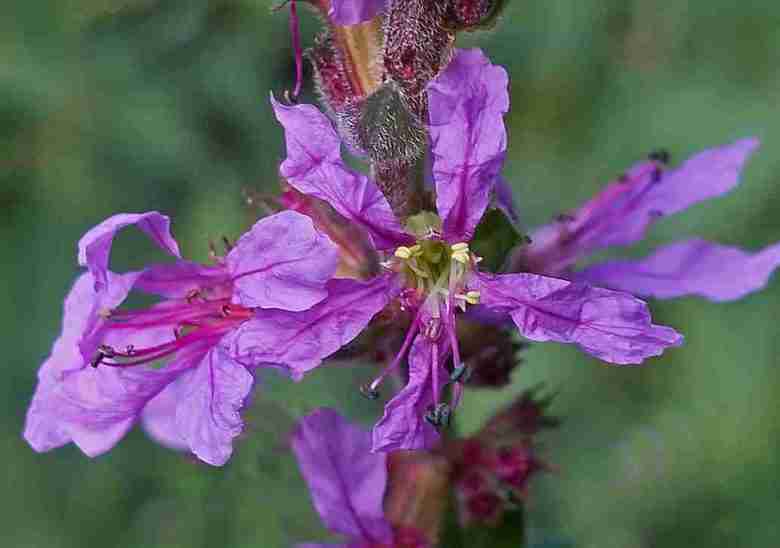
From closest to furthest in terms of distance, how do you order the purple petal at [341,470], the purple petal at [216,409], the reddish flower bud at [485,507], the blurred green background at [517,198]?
the purple petal at [216,409], the purple petal at [341,470], the reddish flower bud at [485,507], the blurred green background at [517,198]

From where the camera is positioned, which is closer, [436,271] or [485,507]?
[436,271]

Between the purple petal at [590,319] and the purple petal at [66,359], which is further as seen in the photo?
the purple petal at [66,359]

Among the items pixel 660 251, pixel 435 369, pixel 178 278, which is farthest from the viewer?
pixel 660 251

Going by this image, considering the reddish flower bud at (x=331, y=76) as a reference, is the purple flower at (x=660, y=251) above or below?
below

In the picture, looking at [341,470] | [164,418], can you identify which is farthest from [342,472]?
[164,418]

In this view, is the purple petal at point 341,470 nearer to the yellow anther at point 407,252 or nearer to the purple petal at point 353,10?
the yellow anther at point 407,252

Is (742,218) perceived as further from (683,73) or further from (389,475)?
(389,475)

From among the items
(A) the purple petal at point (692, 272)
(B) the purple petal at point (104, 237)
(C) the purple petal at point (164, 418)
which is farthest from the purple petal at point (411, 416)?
(C) the purple petal at point (164, 418)

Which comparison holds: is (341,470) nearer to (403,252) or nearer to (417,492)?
(417,492)
